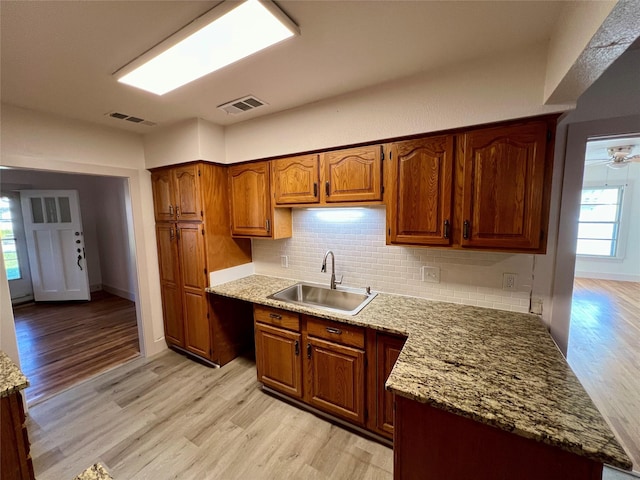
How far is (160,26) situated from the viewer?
4.12 feet

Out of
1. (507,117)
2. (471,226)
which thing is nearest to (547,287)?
(471,226)

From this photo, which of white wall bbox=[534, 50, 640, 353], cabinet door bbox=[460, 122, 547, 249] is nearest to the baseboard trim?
cabinet door bbox=[460, 122, 547, 249]

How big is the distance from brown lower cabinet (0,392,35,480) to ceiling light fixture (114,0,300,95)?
1.83 meters

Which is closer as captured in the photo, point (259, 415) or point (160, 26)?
point (160, 26)

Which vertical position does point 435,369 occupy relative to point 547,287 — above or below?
below

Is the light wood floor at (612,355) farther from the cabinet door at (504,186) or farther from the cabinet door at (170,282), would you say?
the cabinet door at (170,282)

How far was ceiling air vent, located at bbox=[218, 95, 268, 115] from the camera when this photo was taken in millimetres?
2062

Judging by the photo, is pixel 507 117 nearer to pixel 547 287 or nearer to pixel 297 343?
pixel 547 287

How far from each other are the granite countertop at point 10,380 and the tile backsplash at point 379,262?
6.43 feet

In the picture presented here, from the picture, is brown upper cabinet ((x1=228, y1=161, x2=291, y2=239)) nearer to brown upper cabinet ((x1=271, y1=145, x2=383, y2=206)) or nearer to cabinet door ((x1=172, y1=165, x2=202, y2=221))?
brown upper cabinet ((x1=271, y1=145, x2=383, y2=206))

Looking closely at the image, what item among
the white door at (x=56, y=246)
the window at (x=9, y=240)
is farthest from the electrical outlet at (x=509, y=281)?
the window at (x=9, y=240)

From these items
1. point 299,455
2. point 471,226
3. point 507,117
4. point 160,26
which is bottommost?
point 299,455

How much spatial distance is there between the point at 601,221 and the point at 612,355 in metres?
5.00

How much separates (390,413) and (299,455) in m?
0.68
